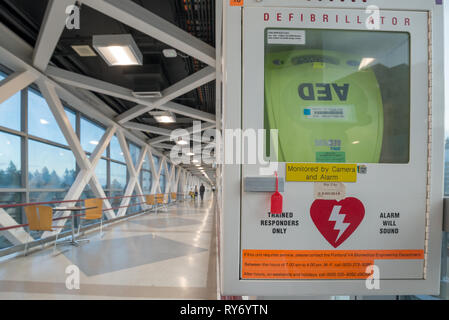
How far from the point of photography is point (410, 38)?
37.5 inches

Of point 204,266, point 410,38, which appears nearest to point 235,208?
point 410,38

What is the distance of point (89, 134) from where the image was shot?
7.57 m

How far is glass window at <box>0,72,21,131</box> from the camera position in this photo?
4.21 meters

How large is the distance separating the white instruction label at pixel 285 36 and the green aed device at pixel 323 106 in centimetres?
5

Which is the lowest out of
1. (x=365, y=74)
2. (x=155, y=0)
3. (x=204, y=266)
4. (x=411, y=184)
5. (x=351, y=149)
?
(x=204, y=266)

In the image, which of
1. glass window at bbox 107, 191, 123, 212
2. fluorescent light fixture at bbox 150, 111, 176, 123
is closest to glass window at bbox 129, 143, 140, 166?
glass window at bbox 107, 191, 123, 212

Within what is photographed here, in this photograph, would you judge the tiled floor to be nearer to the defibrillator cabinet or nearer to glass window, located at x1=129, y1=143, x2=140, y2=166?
the defibrillator cabinet

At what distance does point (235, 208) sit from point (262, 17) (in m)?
0.89

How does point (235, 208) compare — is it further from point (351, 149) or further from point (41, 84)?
point (41, 84)

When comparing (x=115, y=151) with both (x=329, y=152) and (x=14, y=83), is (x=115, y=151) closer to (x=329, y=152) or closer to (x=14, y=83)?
(x=14, y=83)

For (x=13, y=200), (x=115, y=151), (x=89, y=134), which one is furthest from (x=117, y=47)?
(x=115, y=151)

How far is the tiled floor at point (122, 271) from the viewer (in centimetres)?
255

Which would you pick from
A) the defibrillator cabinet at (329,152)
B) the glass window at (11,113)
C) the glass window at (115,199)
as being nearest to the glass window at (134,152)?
the glass window at (115,199)
